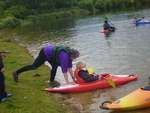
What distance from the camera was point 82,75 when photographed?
16.0m

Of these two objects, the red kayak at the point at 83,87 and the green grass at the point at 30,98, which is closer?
the green grass at the point at 30,98

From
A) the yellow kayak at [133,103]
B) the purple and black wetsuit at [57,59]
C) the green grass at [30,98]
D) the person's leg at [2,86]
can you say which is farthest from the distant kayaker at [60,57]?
the person's leg at [2,86]

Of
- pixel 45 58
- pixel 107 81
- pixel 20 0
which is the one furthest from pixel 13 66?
pixel 20 0

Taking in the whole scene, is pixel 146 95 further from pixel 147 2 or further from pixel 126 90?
pixel 147 2

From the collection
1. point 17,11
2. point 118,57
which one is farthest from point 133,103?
point 17,11

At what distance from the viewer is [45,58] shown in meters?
16.3

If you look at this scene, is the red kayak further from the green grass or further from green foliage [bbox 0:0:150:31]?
green foliage [bbox 0:0:150:31]

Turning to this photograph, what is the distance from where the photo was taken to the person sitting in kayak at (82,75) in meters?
15.9

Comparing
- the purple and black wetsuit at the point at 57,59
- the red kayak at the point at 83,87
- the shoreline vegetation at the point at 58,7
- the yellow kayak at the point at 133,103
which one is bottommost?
the shoreline vegetation at the point at 58,7

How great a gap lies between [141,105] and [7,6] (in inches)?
3431

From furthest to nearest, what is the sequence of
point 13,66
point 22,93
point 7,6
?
point 7,6 < point 13,66 < point 22,93

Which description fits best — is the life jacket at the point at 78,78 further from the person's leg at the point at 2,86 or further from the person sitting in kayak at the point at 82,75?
the person's leg at the point at 2,86

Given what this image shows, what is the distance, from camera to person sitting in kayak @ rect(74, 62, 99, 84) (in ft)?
52.1

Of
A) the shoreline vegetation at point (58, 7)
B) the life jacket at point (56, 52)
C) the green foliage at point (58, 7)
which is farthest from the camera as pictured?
the green foliage at point (58, 7)
